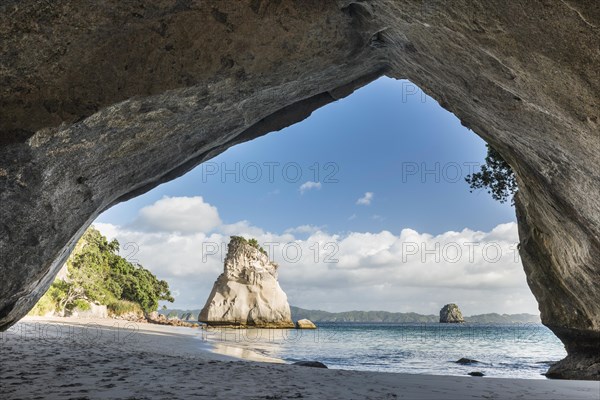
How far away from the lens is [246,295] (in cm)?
Answer: 5672

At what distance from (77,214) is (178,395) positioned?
10.0ft

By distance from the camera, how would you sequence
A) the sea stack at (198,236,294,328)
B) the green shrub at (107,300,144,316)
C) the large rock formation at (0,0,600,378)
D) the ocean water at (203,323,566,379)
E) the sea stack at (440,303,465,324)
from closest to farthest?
the large rock formation at (0,0,600,378), the ocean water at (203,323,566,379), the green shrub at (107,300,144,316), the sea stack at (198,236,294,328), the sea stack at (440,303,465,324)

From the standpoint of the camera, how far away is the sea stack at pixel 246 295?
5484cm

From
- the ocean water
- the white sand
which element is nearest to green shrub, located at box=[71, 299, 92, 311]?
the ocean water

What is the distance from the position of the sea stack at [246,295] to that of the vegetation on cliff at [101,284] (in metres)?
10.9

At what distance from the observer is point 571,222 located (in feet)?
23.3

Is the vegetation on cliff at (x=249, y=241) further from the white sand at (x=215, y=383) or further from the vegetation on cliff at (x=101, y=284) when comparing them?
the white sand at (x=215, y=383)

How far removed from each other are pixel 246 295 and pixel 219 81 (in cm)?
5374

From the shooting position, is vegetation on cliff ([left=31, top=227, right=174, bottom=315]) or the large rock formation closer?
the large rock formation

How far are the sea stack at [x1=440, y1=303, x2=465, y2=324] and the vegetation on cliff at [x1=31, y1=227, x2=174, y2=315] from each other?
11121 cm

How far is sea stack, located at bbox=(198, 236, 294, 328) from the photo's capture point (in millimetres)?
54844

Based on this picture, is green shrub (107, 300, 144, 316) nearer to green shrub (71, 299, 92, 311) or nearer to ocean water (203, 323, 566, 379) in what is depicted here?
green shrub (71, 299, 92, 311)

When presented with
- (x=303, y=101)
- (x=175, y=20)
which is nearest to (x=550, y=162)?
(x=303, y=101)

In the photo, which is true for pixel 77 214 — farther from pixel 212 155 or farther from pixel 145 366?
pixel 145 366
